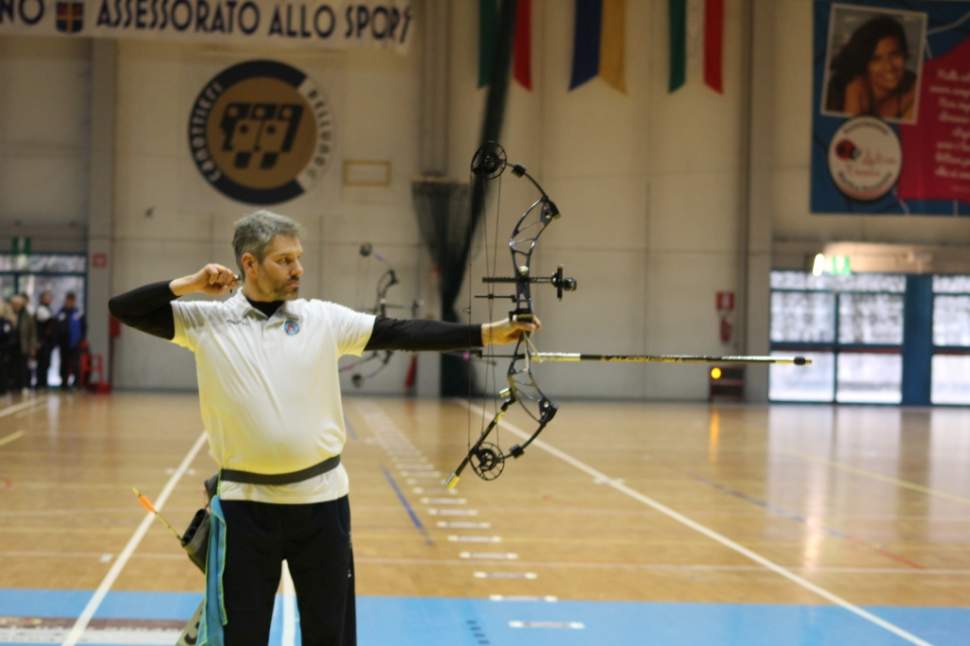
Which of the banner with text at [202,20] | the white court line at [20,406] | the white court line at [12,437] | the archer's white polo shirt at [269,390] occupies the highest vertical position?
the banner with text at [202,20]

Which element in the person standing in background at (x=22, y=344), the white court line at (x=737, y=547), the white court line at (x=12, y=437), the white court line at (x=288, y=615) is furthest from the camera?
the person standing in background at (x=22, y=344)

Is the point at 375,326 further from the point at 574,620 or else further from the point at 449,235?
the point at 449,235

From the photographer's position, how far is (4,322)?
2486 cm

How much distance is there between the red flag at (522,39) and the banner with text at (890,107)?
5.87 meters

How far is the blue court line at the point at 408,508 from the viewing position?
10.0m

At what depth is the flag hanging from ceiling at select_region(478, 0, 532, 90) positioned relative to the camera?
27422mm

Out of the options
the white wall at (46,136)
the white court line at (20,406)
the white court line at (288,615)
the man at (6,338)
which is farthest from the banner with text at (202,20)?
the white court line at (288,615)

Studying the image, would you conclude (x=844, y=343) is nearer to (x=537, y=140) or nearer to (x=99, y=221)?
(x=537, y=140)

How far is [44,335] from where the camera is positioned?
2647 cm

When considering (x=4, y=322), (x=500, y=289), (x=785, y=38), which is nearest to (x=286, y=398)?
(x=500, y=289)

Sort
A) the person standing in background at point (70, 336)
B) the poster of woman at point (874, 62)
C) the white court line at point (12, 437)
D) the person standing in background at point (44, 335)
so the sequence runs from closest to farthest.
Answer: the white court line at point (12, 437)
the person standing in background at point (70, 336)
the person standing in background at point (44, 335)
the poster of woman at point (874, 62)

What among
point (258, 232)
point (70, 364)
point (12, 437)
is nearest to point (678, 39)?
point (70, 364)

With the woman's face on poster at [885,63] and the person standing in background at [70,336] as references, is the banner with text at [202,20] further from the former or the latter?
the woman's face on poster at [885,63]

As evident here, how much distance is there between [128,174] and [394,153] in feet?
17.3
